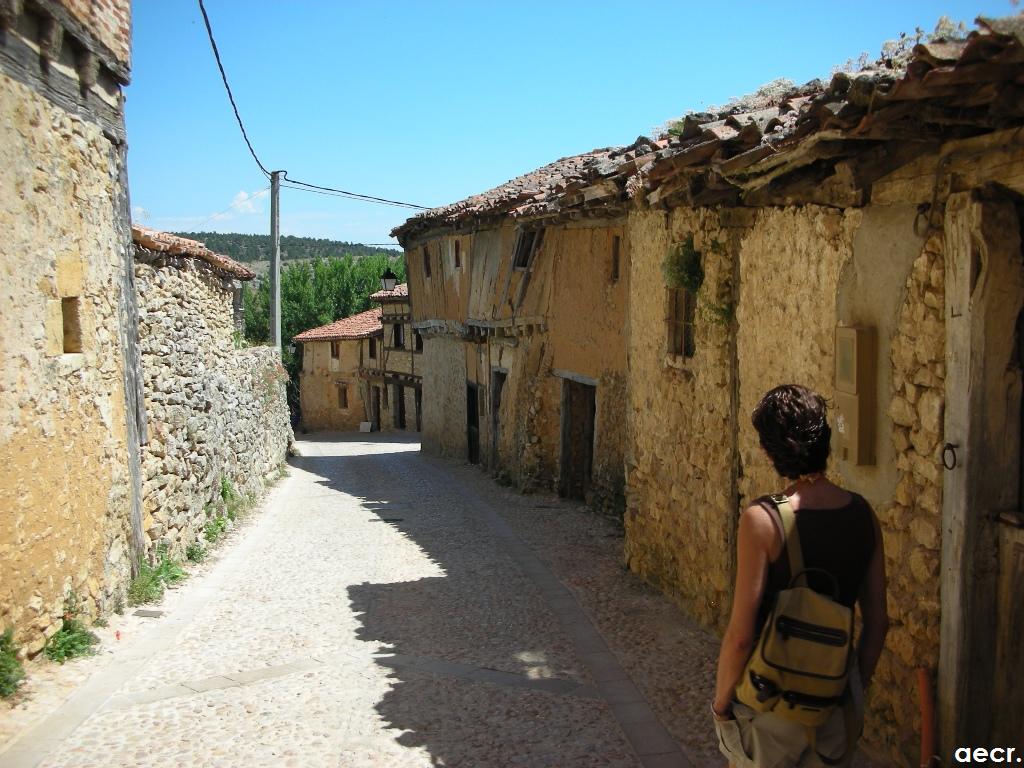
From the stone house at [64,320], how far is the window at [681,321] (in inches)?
186

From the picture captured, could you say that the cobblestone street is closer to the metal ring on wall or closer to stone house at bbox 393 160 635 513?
the metal ring on wall

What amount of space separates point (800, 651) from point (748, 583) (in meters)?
0.26

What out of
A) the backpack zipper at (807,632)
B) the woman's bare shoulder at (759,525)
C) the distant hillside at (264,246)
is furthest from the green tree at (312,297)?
the backpack zipper at (807,632)

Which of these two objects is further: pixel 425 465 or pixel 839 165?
pixel 425 465

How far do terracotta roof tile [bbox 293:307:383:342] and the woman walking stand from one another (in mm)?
37109

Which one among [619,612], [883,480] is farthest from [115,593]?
[883,480]

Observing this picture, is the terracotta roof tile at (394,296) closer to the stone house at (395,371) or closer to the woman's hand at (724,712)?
the stone house at (395,371)

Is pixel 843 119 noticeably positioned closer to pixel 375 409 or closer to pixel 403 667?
pixel 403 667

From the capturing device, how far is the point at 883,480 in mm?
4523

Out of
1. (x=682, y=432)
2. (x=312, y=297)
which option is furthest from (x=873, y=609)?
(x=312, y=297)

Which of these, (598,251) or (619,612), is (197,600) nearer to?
(619,612)

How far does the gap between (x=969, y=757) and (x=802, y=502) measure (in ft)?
5.80

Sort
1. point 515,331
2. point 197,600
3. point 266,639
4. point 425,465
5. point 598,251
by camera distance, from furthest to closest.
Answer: point 425,465 < point 515,331 < point 598,251 < point 197,600 < point 266,639

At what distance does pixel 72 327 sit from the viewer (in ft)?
22.8
